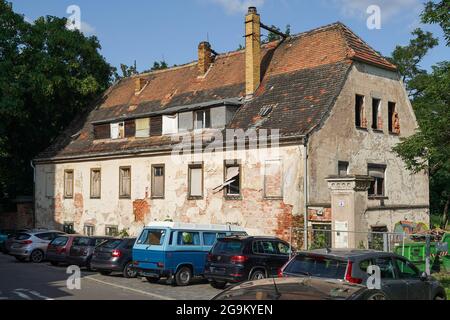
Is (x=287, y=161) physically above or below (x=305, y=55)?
below

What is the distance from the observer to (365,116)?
2502 cm

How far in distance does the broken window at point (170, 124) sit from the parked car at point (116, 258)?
30.3ft

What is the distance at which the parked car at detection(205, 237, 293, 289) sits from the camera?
15.9 meters

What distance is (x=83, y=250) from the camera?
21.7 metres

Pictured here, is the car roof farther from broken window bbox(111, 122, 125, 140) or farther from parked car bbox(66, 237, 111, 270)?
broken window bbox(111, 122, 125, 140)

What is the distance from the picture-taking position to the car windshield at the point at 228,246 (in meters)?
16.2

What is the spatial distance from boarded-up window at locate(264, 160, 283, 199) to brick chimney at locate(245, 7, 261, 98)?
5.17m

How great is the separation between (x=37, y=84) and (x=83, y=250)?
16261 mm

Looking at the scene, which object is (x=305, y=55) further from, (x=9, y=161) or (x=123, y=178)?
(x=9, y=161)

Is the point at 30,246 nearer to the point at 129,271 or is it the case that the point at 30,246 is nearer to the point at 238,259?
the point at 129,271

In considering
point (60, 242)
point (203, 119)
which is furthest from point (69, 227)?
point (203, 119)

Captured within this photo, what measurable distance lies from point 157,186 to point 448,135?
583 inches

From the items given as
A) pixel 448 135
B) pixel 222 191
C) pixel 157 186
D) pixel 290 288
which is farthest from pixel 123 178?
pixel 290 288

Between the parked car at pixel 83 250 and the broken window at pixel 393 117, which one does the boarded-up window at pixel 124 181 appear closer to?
the parked car at pixel 83 250
